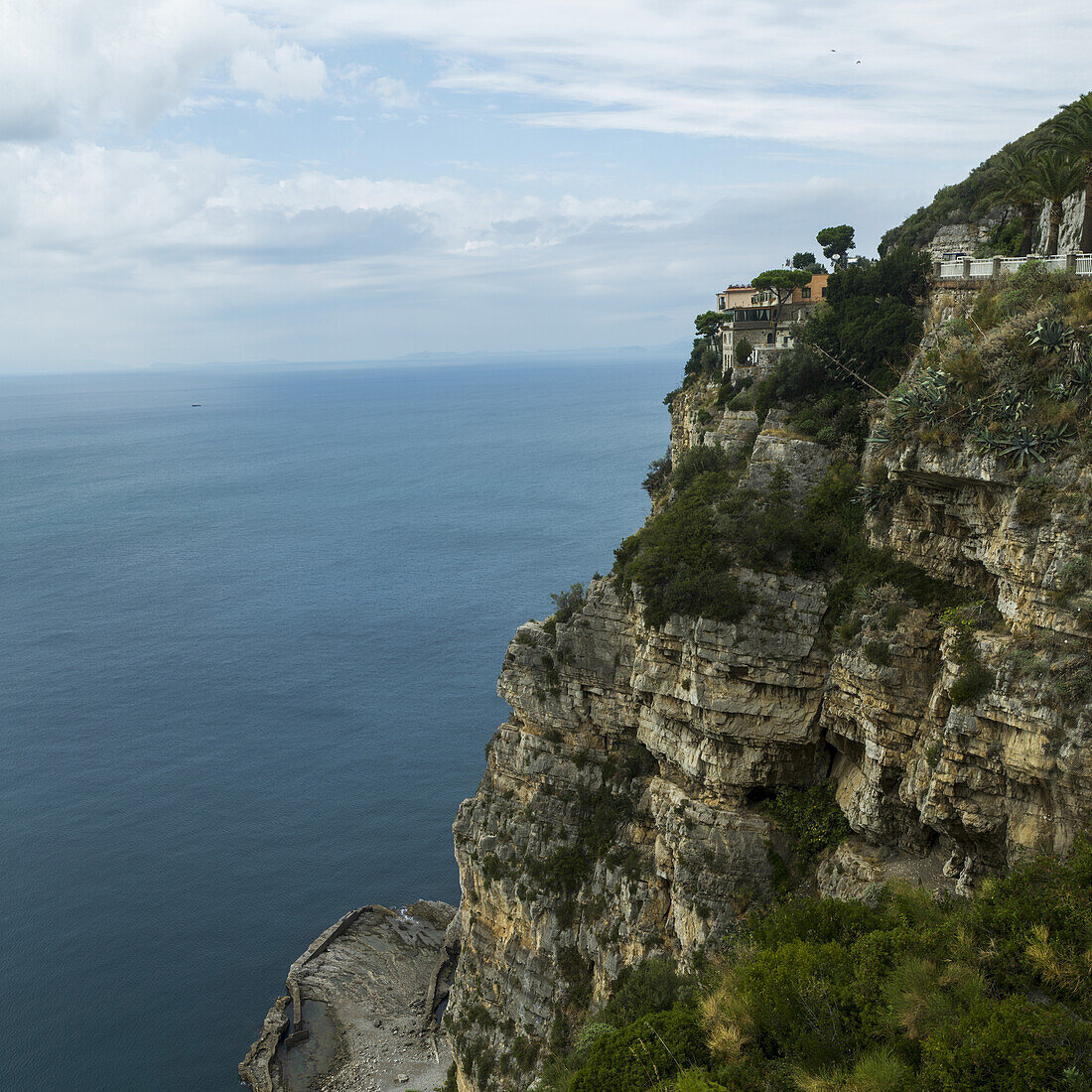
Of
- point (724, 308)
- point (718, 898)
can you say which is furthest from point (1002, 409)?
point (724, 308)

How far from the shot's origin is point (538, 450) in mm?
190750

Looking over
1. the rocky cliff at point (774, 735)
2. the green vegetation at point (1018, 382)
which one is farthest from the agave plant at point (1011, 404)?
the rocky cliff at point (774, 735)

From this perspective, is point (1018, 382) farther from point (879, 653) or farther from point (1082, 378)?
point (879, 653)

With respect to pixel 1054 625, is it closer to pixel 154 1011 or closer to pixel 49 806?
pixel 154 1011

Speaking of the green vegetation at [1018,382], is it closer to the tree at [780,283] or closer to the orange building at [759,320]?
the orange building at [759,320]

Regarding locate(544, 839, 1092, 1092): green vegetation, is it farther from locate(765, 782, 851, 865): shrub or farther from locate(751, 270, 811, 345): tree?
locate(751, 270, 811, 345): tree

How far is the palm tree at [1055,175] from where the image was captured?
29.4 m

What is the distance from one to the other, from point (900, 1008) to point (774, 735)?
11.3 m

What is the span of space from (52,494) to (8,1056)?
13636cm

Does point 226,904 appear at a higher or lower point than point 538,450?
lower

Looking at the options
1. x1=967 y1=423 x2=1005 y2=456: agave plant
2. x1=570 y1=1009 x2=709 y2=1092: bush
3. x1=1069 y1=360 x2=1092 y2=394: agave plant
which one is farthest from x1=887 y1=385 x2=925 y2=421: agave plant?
x1=570 y1=1009 x2=709 y2=1092: bush

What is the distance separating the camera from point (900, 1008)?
1767cm

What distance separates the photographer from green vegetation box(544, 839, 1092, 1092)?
52.4 ft

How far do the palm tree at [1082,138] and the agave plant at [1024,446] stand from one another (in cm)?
1092
